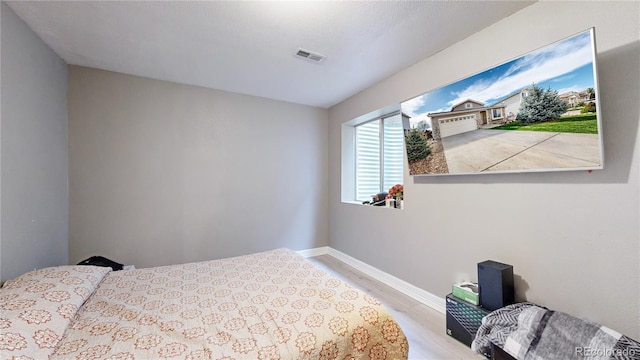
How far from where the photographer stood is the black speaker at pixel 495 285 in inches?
67.2

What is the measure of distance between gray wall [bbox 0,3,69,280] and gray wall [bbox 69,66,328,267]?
0.20 meters

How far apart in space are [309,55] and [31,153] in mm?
2524

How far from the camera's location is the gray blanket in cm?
122

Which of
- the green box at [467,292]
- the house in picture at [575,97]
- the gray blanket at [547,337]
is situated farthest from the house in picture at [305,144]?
the gray blanket at [547,337]

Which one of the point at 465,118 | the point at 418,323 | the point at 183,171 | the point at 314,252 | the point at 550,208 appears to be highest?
the point at 465,118

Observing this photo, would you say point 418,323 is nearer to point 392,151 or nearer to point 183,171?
point 392,151

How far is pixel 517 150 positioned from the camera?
1.73 metres

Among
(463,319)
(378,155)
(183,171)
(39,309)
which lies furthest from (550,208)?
(183,171)

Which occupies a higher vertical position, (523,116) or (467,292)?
(523,116)

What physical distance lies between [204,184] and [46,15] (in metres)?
2.00

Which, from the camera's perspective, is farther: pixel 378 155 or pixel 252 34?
pixel 378 155

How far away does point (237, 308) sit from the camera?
56.3 inches

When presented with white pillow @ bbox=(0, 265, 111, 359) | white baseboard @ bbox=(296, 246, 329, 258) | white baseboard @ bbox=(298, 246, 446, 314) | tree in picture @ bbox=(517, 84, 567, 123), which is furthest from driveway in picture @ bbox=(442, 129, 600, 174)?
white pillow @ bbox=(0, 265, 111, 359)

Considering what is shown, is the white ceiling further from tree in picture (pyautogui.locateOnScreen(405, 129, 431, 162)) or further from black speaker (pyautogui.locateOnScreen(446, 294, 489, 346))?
black speaker (pyautogui.locateOnScreen(446, 294, 489, 346))
